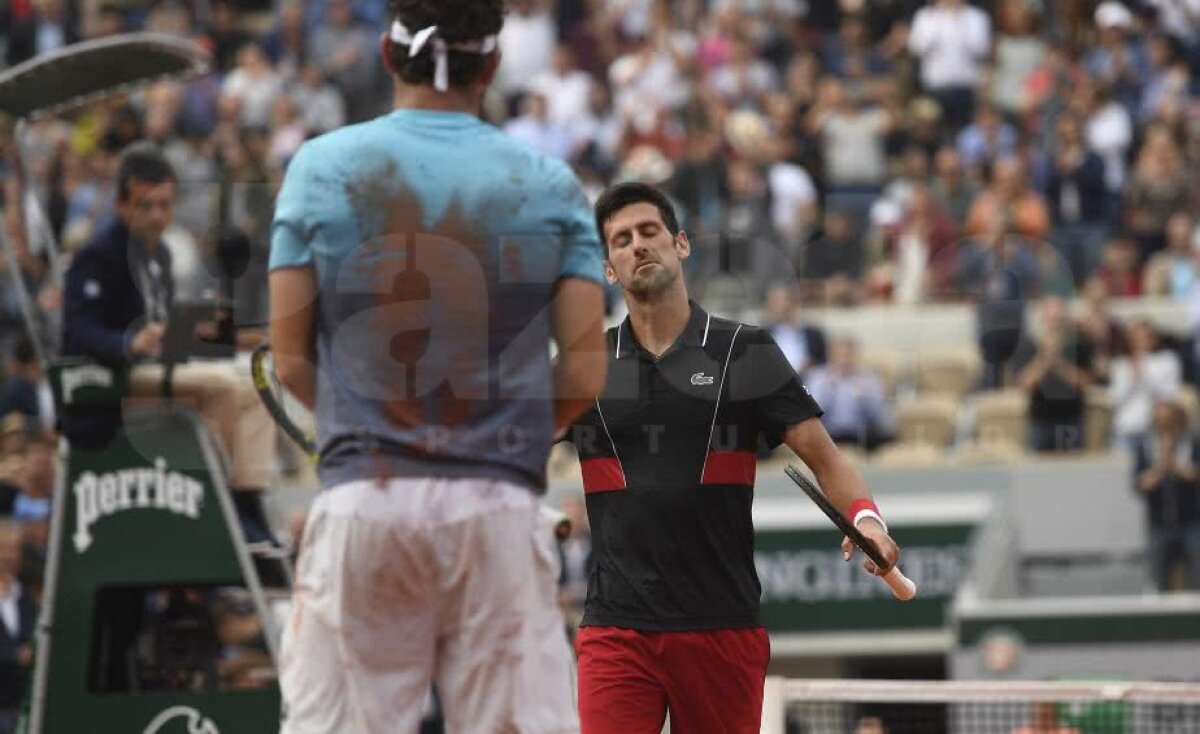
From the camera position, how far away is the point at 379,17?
2416 cm

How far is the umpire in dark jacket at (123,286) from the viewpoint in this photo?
826 cm

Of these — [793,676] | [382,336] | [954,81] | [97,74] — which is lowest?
[793,676]

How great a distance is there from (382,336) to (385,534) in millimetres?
431

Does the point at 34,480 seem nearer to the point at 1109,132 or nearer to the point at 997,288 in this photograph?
the point at 997,288

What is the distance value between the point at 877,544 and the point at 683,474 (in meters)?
0.69

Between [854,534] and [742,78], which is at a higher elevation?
[742,78]

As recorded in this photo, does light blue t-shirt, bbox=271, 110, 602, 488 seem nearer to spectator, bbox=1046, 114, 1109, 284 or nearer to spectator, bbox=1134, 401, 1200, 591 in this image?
spectator, bbox=1134, 401, 1200, 591

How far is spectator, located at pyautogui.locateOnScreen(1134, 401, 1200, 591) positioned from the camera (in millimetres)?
16031

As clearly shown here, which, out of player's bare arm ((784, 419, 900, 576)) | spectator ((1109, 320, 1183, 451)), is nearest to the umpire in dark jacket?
player's bare arm ((784, 419, 900, 576))

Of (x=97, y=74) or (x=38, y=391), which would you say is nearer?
(x=97, y=74)

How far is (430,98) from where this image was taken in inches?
199

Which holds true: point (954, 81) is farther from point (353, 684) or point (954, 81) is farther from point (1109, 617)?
point (353, 684)

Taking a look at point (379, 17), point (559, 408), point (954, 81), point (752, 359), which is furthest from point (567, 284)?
point (379, 17)

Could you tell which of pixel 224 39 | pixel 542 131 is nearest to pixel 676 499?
pixel 542 131
